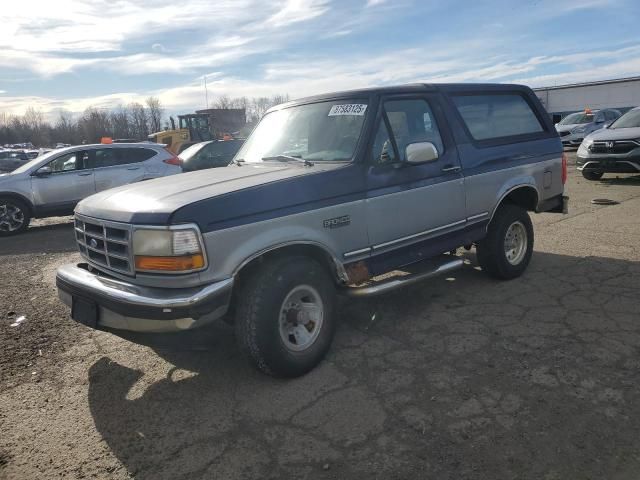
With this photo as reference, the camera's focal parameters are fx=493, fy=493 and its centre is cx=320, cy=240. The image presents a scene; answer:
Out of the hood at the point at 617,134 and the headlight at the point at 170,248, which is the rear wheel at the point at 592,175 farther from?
the headlight at the point at 170,248

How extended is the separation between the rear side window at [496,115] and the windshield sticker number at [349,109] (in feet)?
4.00

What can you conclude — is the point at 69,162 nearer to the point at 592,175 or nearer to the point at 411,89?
the point at 411,89

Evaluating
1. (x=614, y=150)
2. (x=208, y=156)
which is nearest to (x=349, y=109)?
(x=614, y=150)

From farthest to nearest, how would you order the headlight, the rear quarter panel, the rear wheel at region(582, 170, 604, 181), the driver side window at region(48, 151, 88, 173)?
→ the rear wheel at region(582, 170, 604, 181) < the driver side window at region(48, 151, 88, 173) < the rear quarter panel < the headlight

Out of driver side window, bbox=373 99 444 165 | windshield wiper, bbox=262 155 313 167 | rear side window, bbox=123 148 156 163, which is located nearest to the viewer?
windshield wiper, bbox=262 155 313 167

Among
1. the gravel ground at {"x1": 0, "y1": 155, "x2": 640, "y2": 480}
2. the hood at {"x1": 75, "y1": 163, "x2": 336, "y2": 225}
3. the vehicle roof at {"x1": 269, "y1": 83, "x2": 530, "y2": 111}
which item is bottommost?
the gravel ground at {"x1": 0, "y1": 155, "x2": 640, "y2": 480}

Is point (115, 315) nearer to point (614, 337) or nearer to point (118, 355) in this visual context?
point (118, 355)

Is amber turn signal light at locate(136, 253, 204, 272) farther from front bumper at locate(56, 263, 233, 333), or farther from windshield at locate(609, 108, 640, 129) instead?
→ windshield at locate(609, 108, 640, 129)

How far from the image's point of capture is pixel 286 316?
3502mm

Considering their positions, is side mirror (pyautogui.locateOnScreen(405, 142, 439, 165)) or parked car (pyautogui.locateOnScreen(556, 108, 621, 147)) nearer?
side mirror (pyautogui.locateOnScreen(405, 142, 439, 165))

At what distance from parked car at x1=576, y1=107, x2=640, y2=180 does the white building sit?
1113 inches

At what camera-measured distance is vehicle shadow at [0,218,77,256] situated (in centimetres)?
856

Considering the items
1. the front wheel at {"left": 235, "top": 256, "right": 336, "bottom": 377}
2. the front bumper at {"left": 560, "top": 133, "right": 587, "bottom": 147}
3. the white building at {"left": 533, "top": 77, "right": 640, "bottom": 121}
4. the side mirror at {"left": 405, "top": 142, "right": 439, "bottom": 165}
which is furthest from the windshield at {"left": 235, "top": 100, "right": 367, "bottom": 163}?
the white building at {"left": 533, "top": 77, "right": 640, "bottom": 121}

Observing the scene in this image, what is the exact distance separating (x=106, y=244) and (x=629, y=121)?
1279 cm
